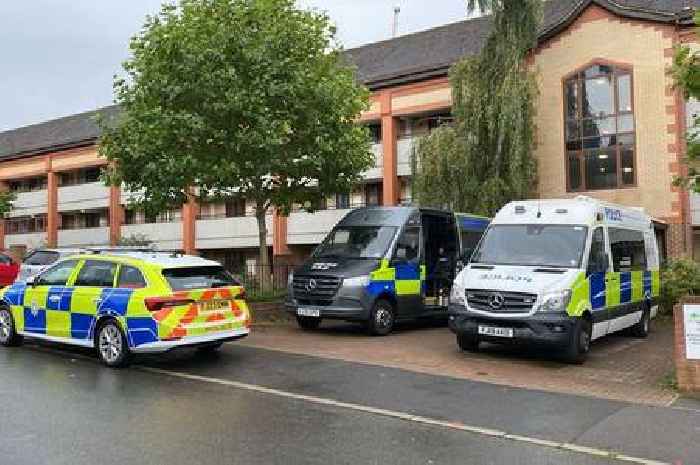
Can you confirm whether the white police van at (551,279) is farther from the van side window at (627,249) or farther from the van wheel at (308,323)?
the van wheel at (308,323)

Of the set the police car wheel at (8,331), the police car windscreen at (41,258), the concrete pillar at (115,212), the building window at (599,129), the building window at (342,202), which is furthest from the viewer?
the concrete pillar at (115,212)

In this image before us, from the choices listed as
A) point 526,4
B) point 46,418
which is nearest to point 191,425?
point 46,418

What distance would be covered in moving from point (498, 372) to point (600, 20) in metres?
17.4

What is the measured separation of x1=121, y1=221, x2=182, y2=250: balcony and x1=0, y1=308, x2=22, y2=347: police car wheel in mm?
27621

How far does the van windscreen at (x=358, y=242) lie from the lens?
1356 centimetres

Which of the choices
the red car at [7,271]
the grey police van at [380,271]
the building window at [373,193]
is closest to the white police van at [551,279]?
the grey police van at [380,271]

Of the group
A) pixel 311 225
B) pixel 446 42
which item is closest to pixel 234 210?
pixel 311 225

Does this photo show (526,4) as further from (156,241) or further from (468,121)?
(156,241)

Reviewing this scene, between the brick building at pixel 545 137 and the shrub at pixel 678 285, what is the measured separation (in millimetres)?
4324

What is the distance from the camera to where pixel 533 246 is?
11.1 metres

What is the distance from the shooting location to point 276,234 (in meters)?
34.0

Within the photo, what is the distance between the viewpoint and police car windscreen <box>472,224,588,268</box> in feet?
35.1

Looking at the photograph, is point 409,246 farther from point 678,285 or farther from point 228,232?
point 228,232

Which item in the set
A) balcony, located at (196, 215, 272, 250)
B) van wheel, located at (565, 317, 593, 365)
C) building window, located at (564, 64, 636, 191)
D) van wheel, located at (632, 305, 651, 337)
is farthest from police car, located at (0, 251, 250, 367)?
balcony, located at (196, 215, 272, 250)
